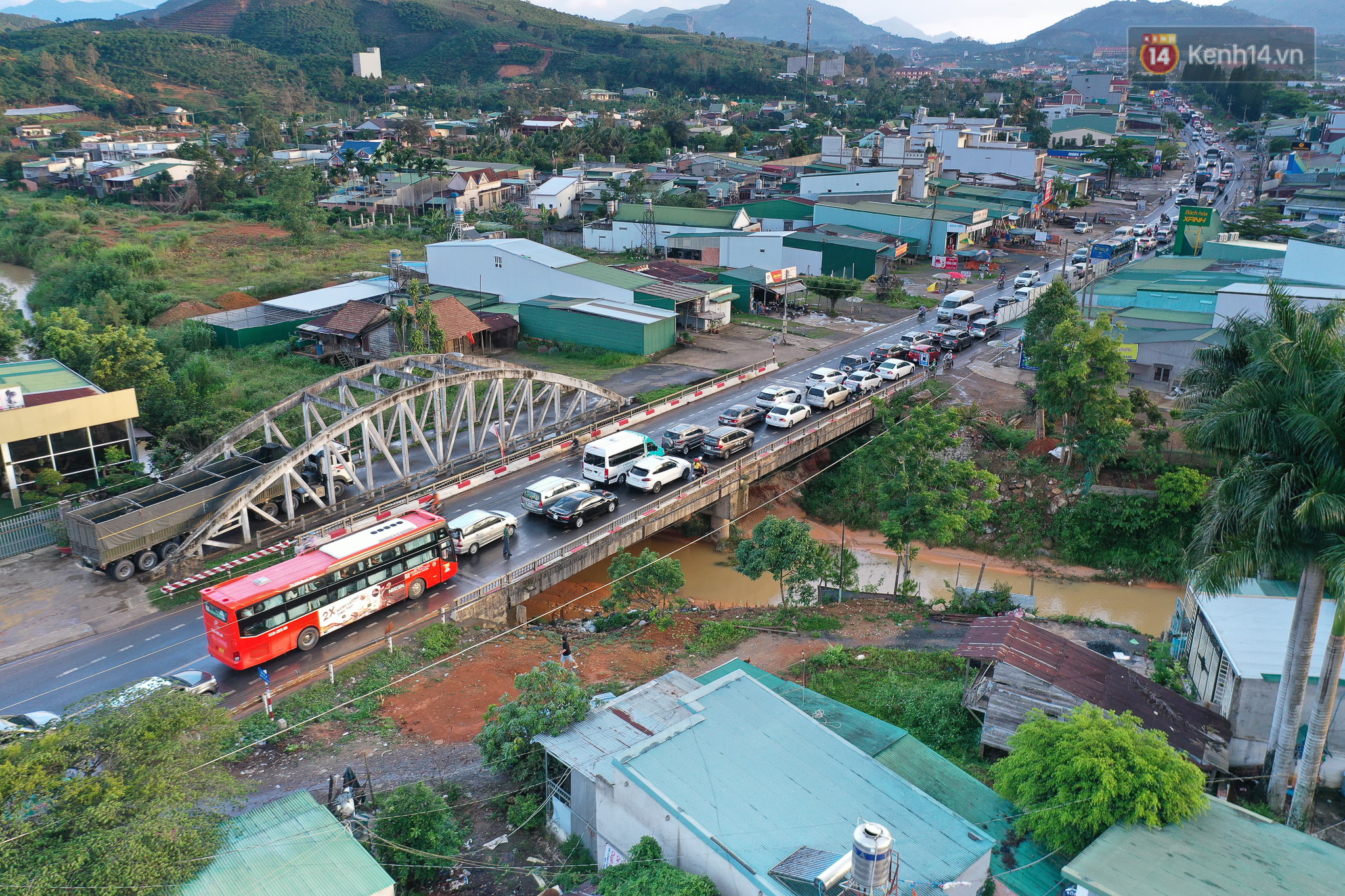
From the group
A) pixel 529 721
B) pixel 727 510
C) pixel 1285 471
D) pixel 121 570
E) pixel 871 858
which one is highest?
pixel 1285 471

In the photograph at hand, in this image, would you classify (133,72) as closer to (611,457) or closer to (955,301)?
(955,301)

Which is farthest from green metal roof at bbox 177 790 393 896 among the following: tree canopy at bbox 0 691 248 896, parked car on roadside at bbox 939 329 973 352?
parked car on roadside at bbox 939 329 973 352

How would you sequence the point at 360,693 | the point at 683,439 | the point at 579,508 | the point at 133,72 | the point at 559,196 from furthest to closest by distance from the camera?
the point at 133,72
the point at 559,196
the point at 683,439
the point at 579,508
the point at 360,693

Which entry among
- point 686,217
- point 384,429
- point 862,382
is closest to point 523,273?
point 384,429

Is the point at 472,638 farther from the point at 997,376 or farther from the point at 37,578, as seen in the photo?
the point at 997,376

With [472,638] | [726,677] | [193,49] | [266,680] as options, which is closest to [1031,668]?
[726,677]

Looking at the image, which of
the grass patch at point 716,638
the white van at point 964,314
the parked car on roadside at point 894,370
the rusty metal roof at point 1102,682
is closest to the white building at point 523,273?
the parked car on roadside at point 894,370
